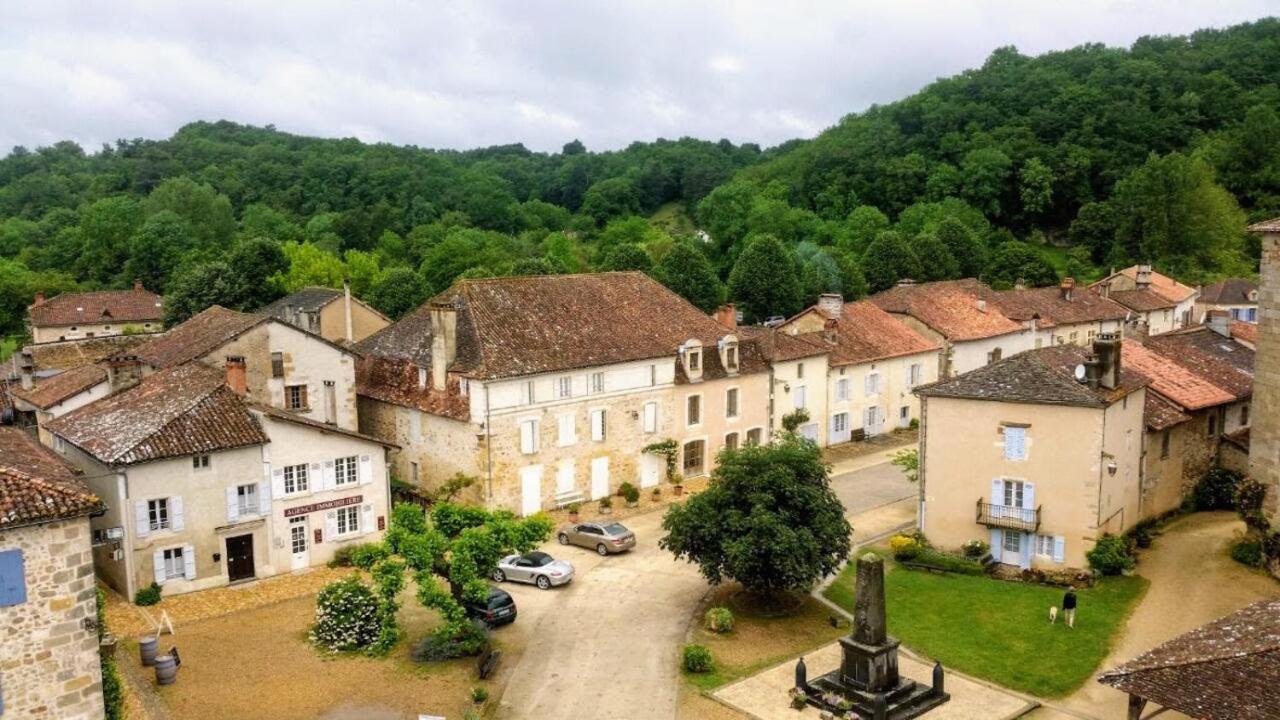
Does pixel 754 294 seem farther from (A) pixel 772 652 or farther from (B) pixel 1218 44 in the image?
(B) pixel 1218 44

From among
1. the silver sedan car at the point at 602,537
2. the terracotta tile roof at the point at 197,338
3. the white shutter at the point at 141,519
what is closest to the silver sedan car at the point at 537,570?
the silver sedan car at the point at 602,537

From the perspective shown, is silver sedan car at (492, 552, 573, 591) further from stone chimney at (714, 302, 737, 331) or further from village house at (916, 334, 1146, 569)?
stone chimney at (714, 302, 737, 331)

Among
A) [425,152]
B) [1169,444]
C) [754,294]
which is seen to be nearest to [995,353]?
[754,294]

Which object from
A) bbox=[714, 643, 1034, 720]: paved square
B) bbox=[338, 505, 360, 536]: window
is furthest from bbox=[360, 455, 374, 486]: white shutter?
bbox=[714, 643, 1034, 720]: paved square

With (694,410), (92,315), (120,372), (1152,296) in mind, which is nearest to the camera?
(120,372)

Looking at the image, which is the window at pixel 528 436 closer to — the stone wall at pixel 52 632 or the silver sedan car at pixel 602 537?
the silver sedan car at pixel 602 537

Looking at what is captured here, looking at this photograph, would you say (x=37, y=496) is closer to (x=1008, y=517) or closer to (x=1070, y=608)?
(x=1070, y=608)

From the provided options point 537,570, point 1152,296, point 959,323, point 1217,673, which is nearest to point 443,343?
point 537,570
